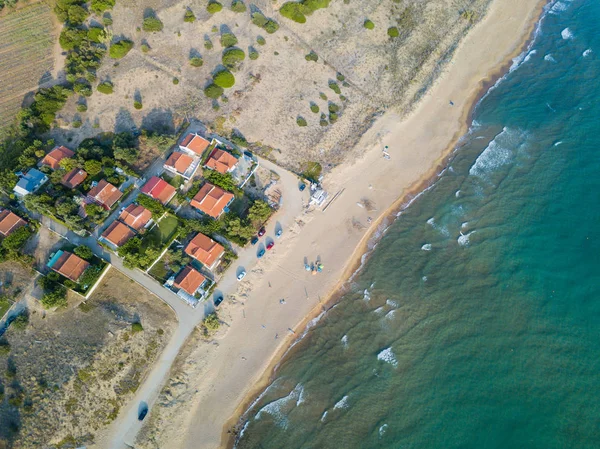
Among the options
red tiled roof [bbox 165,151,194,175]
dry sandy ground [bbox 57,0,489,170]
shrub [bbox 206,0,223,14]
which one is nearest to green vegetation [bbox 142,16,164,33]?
dry sandy ground [bbox 57,0,489,170]

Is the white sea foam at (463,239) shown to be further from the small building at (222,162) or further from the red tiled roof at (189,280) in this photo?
the red tiled roof at (189,280)

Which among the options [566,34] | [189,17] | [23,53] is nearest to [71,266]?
[23,53]

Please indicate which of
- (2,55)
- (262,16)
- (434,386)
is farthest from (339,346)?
(2,55)

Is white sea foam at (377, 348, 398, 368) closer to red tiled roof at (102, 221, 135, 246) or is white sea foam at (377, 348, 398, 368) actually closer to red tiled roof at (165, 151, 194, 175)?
red tiled roof at (102, 221, 135, 246)

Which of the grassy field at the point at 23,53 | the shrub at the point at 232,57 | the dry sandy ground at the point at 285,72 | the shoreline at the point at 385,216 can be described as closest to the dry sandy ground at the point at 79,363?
the shoreline at the point at 385,216

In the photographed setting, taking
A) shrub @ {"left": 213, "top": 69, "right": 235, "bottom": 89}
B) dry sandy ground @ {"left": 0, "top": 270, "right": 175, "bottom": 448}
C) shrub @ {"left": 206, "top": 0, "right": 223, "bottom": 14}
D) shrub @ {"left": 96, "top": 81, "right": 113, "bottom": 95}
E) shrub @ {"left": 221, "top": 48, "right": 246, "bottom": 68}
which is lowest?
dry sandy ground @ {"left": 0, "top": 270, "right": 175, "bottom": 448}

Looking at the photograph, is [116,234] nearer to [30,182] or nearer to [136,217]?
[136,217]
